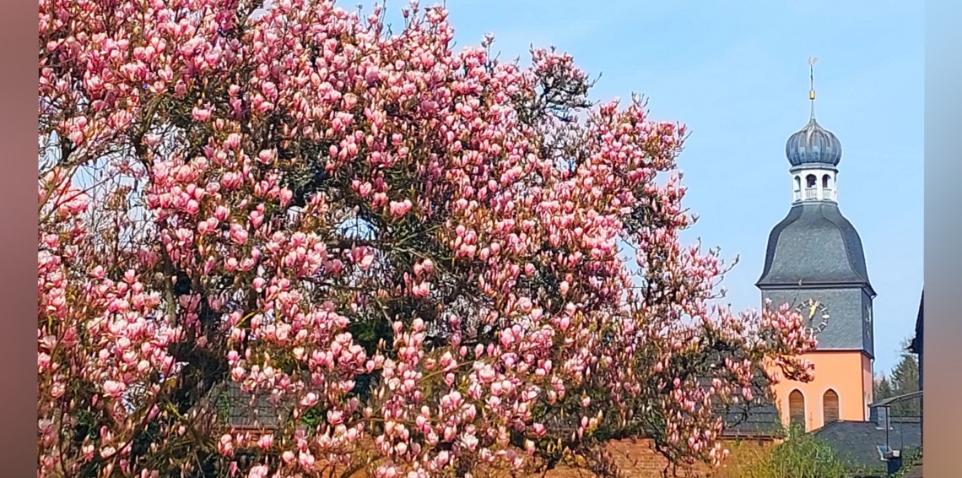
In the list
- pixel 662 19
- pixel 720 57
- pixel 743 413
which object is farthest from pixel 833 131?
pixel 743 413

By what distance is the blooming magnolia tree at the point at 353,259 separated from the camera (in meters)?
2.24

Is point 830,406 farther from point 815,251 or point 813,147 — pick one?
point 813,147

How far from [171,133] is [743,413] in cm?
143

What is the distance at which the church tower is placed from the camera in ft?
7.60

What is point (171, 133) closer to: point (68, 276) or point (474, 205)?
point (68, 276)

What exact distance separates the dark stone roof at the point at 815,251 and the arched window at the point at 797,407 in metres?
0.25

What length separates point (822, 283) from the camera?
2.33m

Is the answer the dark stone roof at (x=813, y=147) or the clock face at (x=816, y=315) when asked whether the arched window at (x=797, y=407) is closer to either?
the clock face at (x=816, y=315)
